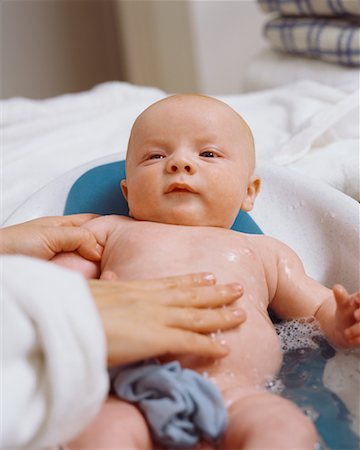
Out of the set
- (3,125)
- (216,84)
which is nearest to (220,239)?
(3,125)

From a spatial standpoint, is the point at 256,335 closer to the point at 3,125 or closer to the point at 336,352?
the point at 336,352

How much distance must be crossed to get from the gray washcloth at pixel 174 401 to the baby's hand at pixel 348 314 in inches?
7.9

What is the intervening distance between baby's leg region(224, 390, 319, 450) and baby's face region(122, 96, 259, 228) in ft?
1.01

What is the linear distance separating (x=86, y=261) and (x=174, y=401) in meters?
0.34

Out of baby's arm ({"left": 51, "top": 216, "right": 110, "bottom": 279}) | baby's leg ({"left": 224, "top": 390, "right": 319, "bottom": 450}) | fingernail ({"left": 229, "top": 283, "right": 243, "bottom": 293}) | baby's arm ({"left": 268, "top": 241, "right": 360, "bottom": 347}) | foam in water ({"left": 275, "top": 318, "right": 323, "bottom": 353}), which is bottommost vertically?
foam in water ({"left": 275, "top": 318, "right": 323, "bottom": 353})

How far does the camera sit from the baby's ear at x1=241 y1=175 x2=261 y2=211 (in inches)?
43.2

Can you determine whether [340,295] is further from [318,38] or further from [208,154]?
[318,38]

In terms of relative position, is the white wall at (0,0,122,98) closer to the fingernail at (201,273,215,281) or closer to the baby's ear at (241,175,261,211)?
the baby's ear at (241,175,261,211)

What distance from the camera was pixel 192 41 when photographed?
8.80 ft

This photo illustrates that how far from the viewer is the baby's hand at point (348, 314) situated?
2.80ft

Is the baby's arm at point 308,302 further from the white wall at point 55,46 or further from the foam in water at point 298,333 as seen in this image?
the white wall at point 55,46

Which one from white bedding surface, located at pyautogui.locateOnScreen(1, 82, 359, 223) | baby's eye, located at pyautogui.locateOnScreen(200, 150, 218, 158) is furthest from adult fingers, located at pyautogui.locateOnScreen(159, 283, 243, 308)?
white bedding surface, located at pyautogui.locateOnScreen(1, 82, 359, 223)

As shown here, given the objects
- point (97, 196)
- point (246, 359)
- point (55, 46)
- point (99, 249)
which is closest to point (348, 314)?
point (246, 359)

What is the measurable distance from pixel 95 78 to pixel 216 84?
0.97 metres
